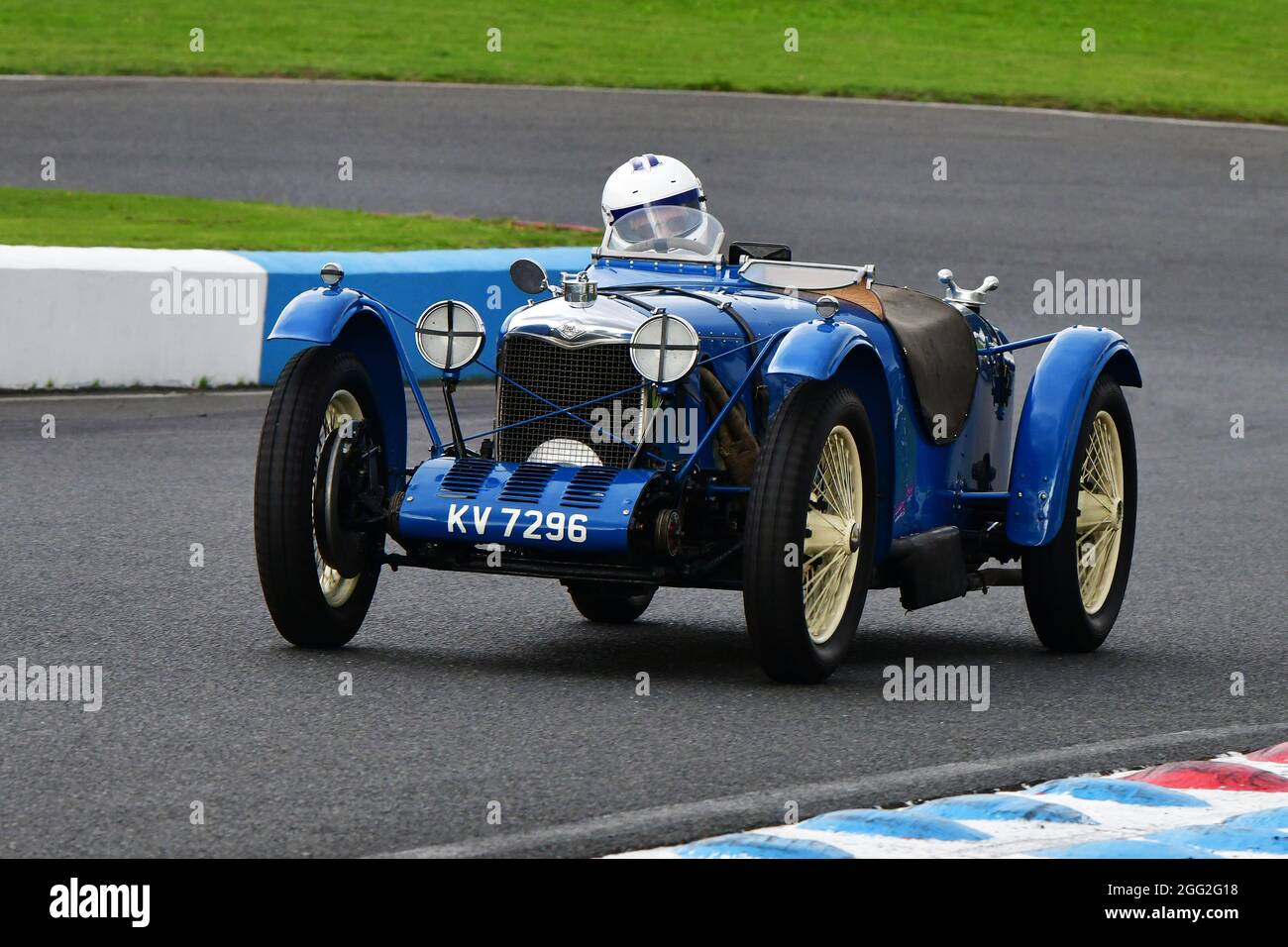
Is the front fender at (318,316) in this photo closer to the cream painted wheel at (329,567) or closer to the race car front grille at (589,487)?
the cream painted wheel at (329,567)

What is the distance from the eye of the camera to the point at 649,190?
8500mm

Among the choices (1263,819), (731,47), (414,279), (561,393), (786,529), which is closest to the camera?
(1263,819)

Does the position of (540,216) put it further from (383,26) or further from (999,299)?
(383,26)

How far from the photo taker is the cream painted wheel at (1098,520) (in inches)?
333

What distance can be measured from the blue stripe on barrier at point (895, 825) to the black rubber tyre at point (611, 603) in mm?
2866

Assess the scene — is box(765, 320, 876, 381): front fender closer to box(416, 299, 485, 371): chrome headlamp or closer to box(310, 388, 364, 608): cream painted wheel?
box(416, 299, 485, 371): chrome headlamp

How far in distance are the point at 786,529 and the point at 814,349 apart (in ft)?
1.92

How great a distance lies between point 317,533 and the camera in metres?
7.45

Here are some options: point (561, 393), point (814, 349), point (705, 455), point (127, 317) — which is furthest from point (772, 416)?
point (127, 317)

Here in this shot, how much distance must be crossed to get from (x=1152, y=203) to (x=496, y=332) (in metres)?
11.5

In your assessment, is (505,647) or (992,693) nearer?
(992,693)

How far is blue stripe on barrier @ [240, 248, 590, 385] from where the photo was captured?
1387 cm

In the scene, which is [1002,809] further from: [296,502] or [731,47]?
[731,47]

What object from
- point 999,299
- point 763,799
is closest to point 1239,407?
point 999,299
